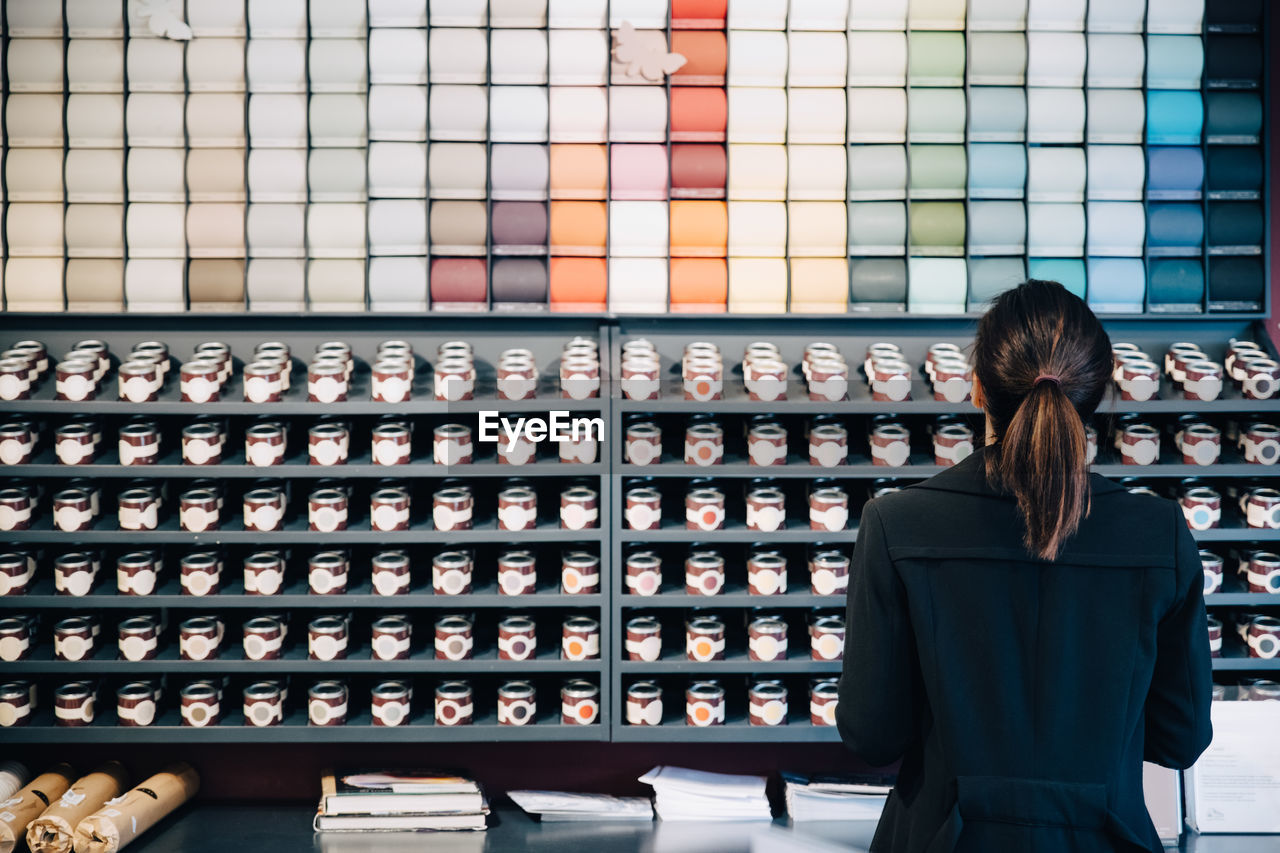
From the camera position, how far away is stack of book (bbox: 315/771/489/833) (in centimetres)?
308

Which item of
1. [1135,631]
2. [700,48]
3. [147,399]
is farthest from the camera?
[700,48]

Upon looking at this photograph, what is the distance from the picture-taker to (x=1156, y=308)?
3.33 m

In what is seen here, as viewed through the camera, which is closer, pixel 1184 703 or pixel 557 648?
pixel 1184 703

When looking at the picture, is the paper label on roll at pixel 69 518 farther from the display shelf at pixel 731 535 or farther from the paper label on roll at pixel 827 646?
the paper label on roll at pixel 827 646

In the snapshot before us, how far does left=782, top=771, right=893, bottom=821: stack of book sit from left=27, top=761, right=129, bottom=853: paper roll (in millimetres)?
A: 1904

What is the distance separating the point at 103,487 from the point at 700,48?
2.17 m

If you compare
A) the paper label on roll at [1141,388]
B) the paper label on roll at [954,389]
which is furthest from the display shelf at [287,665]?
the paper label on roll at [1141,388]

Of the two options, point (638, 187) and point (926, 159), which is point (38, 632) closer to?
point (638, 187)

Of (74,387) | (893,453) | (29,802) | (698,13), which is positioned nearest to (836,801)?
(893,453)

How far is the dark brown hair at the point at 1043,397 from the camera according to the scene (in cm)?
139

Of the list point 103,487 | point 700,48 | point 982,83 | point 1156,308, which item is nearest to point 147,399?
point 103,487

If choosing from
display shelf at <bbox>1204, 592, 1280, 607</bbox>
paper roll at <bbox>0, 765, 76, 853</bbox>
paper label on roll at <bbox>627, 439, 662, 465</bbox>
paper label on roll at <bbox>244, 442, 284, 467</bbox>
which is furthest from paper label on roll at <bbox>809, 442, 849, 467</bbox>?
paper roll at <bbox>0, 765, 76, 853</bbox>

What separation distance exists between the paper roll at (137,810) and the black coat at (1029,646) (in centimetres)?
228

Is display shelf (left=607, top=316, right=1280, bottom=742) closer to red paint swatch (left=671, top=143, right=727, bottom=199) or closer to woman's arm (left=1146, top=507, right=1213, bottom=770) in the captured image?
red paint swatch (left=671, top=143, right=727, bottom=199)
